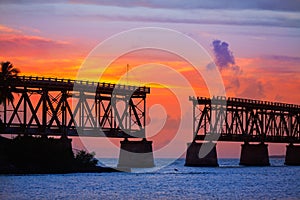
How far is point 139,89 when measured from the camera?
13075 centimetres

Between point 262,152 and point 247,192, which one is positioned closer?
point 247,192

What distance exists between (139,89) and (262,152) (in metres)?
48.9

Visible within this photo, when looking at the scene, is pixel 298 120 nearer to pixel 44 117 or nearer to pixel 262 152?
pixel 262 152

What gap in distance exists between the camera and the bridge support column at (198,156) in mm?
154250

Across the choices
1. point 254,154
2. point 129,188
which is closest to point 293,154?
point 254,154

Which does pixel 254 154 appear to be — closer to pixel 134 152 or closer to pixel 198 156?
pixel 198 156

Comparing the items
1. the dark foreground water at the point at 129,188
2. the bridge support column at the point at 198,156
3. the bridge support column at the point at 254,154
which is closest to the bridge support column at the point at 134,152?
the dark foreground water at the point at 129,188

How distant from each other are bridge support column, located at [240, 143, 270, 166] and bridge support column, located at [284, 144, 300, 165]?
1684cm

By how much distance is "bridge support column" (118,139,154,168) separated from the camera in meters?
130

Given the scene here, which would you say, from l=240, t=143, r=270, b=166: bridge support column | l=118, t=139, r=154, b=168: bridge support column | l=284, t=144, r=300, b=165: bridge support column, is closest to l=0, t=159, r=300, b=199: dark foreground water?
l=118, t=139, r=154, b=168: bridge support column

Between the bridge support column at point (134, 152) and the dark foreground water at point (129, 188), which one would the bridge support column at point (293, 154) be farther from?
the dark foreground water at point (129, 188)

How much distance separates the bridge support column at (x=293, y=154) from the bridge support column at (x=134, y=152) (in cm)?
6326

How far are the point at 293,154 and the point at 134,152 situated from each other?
68.7m

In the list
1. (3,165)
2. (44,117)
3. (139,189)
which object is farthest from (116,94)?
(139,189)
